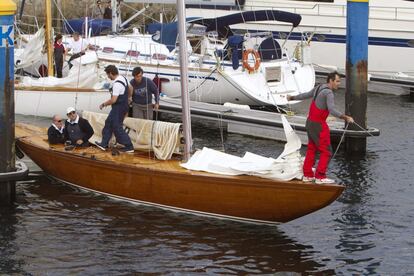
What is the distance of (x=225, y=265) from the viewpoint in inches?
508

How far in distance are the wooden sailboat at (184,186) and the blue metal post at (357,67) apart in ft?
18.5

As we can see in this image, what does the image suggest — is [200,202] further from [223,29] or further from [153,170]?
[223,29]

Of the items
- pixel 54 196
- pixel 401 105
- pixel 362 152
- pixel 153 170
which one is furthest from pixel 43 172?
pixel 401 105

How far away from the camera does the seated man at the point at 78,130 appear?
16562mm

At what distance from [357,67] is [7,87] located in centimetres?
799

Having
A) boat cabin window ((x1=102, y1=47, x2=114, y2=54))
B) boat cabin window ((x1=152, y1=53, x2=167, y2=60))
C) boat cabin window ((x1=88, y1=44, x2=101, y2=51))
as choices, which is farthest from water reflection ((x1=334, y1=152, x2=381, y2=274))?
boat cabin window ((x1=88, y1=44, x2=101, y2=51))

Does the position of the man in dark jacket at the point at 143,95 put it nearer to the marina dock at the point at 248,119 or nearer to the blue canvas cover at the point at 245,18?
the marina dock at the point at 248,119

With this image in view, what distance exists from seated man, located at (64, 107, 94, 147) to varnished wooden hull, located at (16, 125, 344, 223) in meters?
0.26

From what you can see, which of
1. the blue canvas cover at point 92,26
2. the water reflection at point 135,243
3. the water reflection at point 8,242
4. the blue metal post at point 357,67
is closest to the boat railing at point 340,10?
the blue canvas cover at point 92,26

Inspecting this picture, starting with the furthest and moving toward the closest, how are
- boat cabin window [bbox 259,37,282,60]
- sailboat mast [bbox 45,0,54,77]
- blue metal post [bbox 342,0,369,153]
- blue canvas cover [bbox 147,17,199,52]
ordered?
blue canvas cover [bbox 147,17,199,52] < boat cabin window [bbox 259,37,282,60] < sailboat mast [bbox 45,0,54,77] < blue metal post [bbox 342,0,369,153]

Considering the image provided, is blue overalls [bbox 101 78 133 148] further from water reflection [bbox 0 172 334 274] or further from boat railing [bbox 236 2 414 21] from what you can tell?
boat railing [bbox 236 2 414 21]

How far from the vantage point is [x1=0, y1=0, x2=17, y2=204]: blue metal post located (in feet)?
48.4

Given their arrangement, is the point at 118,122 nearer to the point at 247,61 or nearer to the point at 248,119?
the point at 248,119

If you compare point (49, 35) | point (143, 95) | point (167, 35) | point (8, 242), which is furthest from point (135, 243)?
point (167, 35)
